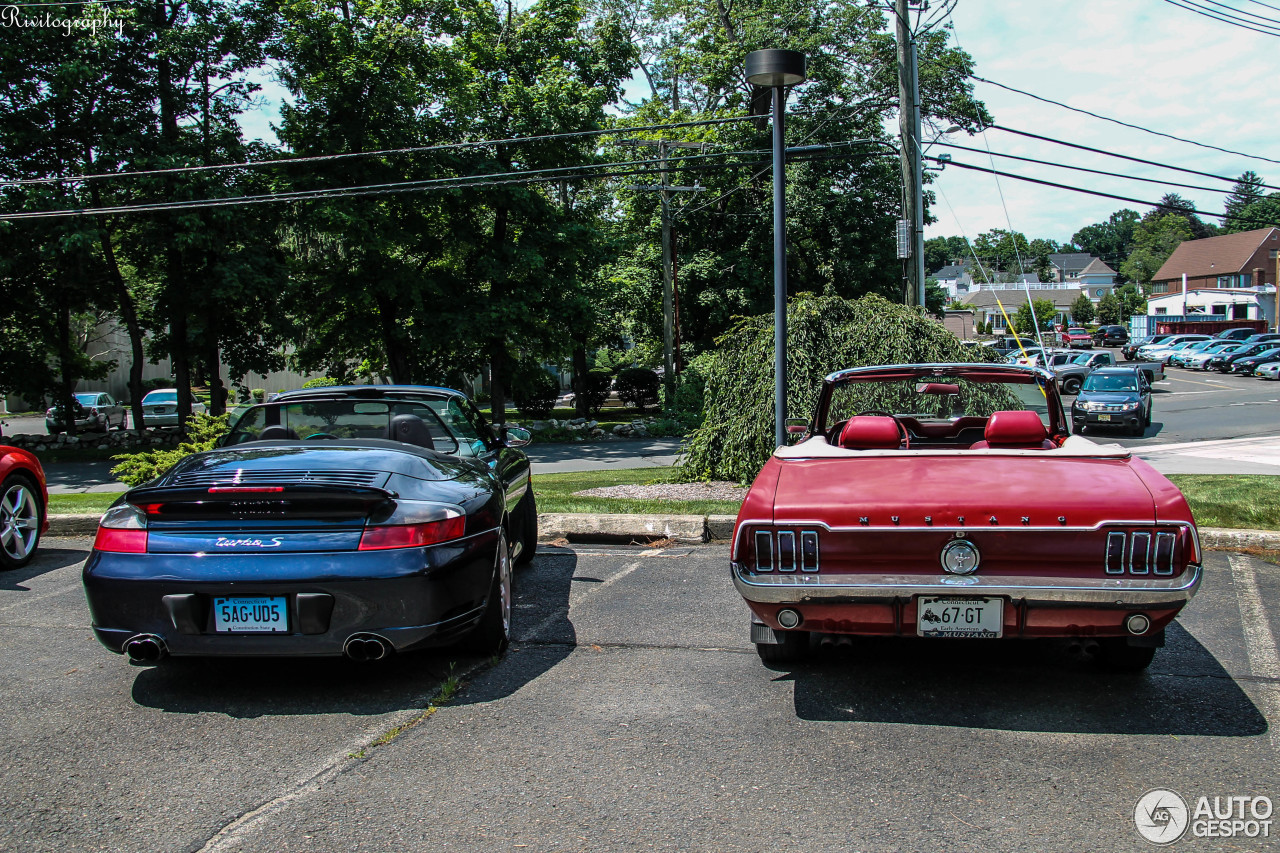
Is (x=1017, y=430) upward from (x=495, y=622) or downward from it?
upward

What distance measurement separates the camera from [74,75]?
20844 millimetres

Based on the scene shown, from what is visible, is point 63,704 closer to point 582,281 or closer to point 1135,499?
point 1135,499

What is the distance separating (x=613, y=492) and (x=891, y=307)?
444 cm

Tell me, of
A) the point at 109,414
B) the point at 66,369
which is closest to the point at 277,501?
the point at 66,369

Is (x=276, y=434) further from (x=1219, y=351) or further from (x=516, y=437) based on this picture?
(x=1219, y=351)

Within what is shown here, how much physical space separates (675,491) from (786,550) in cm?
778

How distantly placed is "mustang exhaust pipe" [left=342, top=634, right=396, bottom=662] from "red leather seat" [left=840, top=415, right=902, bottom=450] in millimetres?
2588

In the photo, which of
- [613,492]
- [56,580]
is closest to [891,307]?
[613,492]

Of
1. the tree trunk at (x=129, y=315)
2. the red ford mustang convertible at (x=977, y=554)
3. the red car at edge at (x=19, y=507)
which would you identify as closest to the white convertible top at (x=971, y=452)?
the red ford mustang convertible at (x=977, y=554)

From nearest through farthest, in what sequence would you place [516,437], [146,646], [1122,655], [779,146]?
[146,646] → [1122,655] → [516,437] → [779,146]

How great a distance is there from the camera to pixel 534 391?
3189 centimetres

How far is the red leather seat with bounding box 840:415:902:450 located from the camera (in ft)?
16.2

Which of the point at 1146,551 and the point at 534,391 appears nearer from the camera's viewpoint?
the point at 1146,551

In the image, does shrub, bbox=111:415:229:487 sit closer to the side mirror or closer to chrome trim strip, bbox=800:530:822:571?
the side mirror
